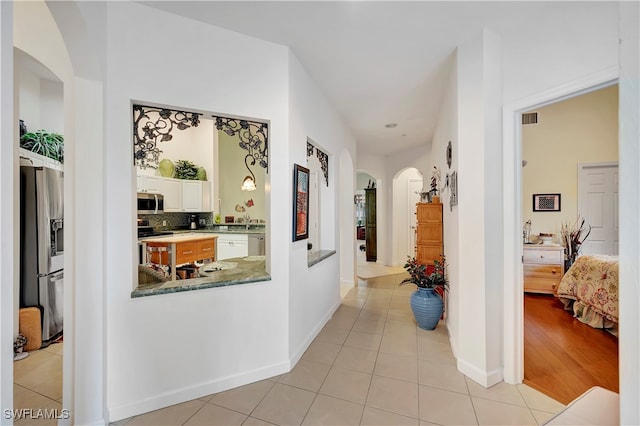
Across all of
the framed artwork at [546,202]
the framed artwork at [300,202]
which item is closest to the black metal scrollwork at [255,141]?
the framed artwork at [300,202]

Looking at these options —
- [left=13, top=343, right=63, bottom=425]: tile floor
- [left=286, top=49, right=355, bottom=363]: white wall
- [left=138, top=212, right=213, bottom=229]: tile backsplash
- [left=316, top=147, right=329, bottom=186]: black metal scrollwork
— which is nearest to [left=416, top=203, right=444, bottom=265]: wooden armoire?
[left=286, top=49, right=355, bottom=363]: white wall

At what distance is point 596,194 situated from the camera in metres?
4.49

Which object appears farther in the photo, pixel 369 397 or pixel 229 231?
pixel 229 231

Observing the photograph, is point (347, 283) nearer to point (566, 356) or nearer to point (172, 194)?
point (566, 356)

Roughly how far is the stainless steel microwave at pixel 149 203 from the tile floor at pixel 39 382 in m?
2.25

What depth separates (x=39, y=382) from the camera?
7.30 ft

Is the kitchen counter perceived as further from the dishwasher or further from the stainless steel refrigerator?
the stainless steel refrigerator

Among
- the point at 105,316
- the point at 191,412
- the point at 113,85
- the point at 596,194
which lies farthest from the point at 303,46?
the point at 596,194

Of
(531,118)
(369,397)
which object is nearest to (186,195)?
(369,397)

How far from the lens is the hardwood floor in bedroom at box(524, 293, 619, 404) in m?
2.12

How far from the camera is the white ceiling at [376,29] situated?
6.31 feet

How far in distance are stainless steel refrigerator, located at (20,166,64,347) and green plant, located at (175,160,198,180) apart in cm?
260

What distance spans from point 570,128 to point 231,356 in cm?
569

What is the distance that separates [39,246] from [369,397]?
3209mm
